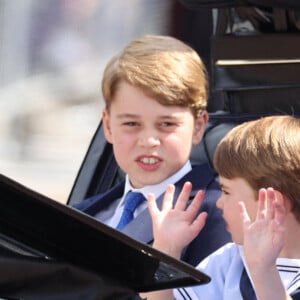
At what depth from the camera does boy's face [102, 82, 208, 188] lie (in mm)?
2480

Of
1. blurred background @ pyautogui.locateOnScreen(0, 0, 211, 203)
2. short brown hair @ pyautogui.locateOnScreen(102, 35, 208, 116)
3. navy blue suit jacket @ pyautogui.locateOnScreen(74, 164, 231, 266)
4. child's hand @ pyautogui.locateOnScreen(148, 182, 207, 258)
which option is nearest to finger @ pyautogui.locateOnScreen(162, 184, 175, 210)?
child's hand @ pyautogui.locateOnScreen(148, 182, 207, 258)

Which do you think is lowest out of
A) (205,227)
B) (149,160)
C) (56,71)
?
(205,227)

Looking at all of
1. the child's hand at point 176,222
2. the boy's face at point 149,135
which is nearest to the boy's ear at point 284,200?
the child's hand at point 176,222

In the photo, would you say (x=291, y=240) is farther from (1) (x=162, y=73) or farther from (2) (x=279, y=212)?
(1) (x=162, y=73)

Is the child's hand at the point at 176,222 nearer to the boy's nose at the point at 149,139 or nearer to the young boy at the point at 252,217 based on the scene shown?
the young boy at the point at 252,217

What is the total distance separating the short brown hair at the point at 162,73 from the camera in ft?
8.11

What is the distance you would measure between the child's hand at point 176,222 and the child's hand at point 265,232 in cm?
26

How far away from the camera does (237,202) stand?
214 centimetres

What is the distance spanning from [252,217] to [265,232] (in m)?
0.16

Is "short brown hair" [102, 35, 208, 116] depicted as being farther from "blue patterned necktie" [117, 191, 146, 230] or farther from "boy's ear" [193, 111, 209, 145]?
"blue patterned necktie" [117, 191, 146, 230]

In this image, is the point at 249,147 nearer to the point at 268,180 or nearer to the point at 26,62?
the point at 268,180

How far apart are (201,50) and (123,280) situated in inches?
122

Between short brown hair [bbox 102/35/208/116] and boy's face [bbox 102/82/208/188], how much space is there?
19 mm

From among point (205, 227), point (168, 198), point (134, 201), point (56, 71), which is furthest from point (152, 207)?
point (56, 71)
